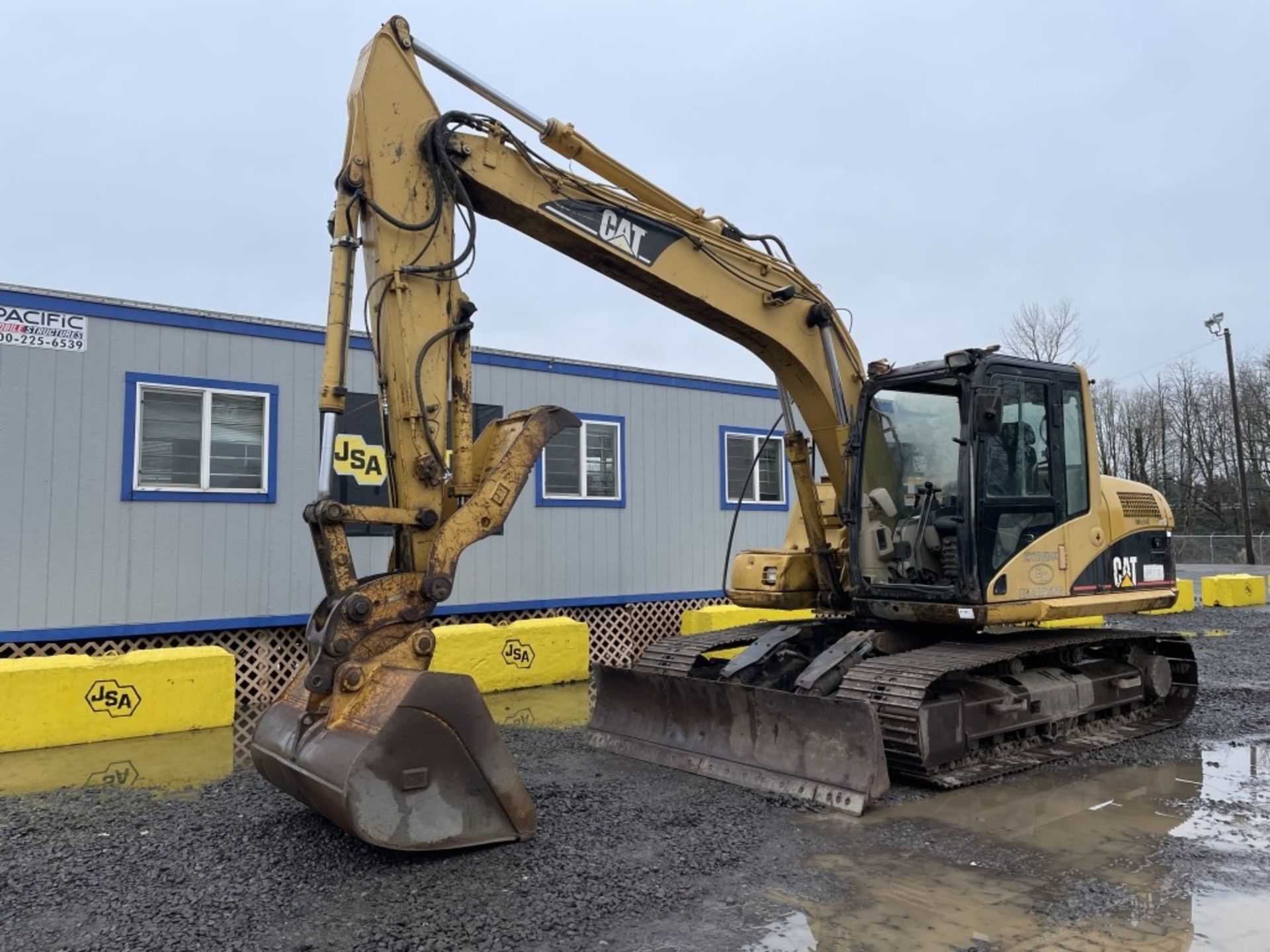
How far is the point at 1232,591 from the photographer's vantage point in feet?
A: 59.3

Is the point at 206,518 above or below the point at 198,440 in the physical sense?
below

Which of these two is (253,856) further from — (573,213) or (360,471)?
(360,471)

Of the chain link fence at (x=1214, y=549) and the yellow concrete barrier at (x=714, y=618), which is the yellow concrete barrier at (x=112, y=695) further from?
the chain link fence at (x=1214, y=549)

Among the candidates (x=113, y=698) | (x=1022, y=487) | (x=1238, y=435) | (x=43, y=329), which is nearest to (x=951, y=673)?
(x=1022, y=487)

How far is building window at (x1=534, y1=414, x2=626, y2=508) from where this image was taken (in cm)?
1116

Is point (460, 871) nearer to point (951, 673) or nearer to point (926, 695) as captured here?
point (926, 695)

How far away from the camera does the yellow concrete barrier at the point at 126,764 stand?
625cm

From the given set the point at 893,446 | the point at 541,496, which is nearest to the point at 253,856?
the point at 893,446

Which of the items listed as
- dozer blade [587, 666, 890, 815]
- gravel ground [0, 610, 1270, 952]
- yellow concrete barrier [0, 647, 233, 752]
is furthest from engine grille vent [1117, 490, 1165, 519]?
yellow concrete barrier [0, 647, 233, 752]

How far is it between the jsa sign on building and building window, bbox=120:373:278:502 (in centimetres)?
53

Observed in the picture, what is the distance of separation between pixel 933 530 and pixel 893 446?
74cm

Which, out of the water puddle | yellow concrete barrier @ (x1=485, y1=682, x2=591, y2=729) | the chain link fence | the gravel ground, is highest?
the chain link fence

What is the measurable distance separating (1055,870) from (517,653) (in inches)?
242

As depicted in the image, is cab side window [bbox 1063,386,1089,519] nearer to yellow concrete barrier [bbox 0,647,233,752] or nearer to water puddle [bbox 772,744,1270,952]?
water puddle [bbox 772,744,1270,952]
